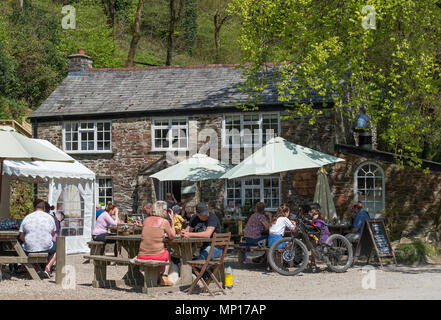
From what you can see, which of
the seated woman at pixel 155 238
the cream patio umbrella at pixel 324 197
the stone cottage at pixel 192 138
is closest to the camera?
the seated woman at pixel 155 238

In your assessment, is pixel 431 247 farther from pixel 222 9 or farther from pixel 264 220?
pixel 222 9

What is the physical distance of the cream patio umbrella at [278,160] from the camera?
48.0 ft

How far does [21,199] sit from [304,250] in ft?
54.0

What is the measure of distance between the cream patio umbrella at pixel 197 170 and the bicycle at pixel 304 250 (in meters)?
5.65

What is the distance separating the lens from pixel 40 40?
3825cm

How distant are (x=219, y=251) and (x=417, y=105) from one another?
16433 mm

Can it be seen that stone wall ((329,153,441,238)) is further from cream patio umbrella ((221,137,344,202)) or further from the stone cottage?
cream patio umbrella ((221,137,344,202))

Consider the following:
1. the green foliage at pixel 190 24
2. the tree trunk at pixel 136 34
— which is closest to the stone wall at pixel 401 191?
the tree trunk at pixel 136 34

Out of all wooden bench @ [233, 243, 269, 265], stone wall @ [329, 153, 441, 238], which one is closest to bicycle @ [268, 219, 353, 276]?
wooden bench @ [233, 243, 269, 265]

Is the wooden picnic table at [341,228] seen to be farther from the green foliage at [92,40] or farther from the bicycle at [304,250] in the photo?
the green foliage at [92,40]

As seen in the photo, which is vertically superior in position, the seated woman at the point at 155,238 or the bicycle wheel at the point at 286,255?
the seated woman at the point at 155,238

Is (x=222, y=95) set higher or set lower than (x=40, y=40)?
lower
